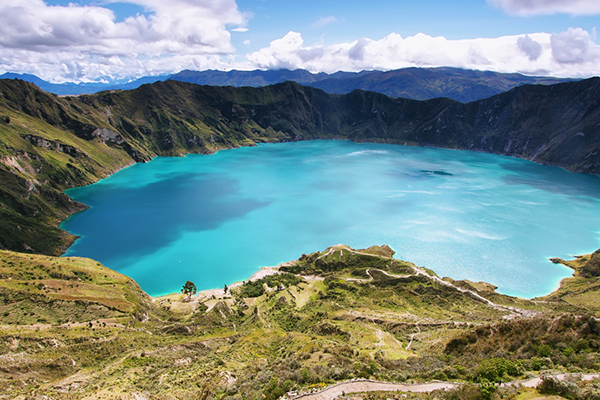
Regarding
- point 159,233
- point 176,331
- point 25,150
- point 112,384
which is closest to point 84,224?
point 159,233

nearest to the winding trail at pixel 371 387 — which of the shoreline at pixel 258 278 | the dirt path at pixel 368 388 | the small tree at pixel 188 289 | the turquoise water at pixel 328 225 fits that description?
the dirt path at pixel 368 388

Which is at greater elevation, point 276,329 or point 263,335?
point 263,335

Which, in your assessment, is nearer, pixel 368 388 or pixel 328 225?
pixel 368 388

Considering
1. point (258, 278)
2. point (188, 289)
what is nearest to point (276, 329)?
point (188, 289)

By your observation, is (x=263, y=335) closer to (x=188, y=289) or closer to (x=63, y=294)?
(x=188, y=289)

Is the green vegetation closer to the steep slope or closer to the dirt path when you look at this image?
the steep slope

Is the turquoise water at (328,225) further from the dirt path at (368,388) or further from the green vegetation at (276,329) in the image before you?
the dirt path at (368,388)
